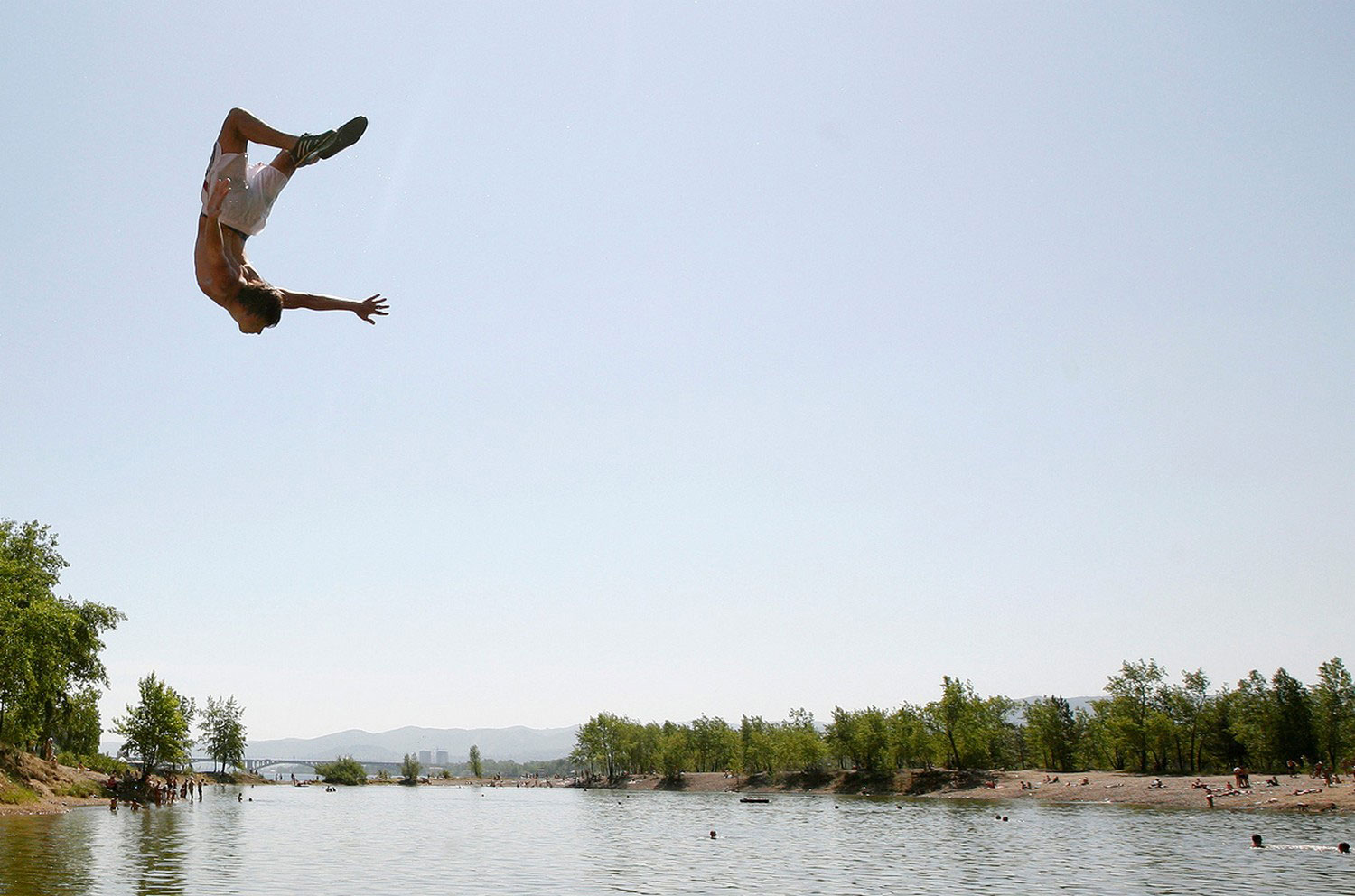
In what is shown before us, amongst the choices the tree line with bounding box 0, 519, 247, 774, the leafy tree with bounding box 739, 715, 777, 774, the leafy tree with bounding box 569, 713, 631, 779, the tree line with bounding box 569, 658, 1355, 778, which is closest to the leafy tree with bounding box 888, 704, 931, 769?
the tree line with bounding box 569, 658, 1355, 778

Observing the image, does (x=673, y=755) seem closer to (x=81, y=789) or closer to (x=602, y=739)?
(x=602, y=739)

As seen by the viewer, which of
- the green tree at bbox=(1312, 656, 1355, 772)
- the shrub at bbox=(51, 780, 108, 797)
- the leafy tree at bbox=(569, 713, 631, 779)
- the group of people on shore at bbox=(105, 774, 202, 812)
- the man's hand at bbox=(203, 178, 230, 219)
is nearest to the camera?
the man's hand at bbox=(203, 178, 230, 219)

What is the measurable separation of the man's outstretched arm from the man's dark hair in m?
0.18

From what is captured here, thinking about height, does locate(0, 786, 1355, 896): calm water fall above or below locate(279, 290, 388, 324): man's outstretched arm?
below

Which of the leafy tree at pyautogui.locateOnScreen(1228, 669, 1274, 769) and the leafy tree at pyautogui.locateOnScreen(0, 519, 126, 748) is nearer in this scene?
the leafy tree at pyautogui.locateOnScreen(0, 519, 126, 748)

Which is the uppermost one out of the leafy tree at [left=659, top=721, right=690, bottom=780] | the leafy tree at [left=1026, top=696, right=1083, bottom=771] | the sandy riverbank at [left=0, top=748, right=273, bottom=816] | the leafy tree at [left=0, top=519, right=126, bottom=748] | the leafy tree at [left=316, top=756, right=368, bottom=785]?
the leafy tree at [left=0, top=519, right=126, bottom=748]

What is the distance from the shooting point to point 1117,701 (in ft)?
296

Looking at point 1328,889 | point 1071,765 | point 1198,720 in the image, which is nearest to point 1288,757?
point 1198,720

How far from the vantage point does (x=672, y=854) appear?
39.5 m

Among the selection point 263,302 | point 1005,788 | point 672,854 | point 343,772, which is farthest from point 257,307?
point 343,772

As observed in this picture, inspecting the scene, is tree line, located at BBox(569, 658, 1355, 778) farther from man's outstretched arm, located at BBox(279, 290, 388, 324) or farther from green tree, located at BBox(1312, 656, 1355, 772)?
man's outstretched arm, located at BBox(279, 290, 388, 324)

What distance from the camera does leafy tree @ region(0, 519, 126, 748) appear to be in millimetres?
41875

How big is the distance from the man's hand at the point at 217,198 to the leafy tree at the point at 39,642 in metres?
45.1

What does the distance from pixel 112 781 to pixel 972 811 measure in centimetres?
6164
